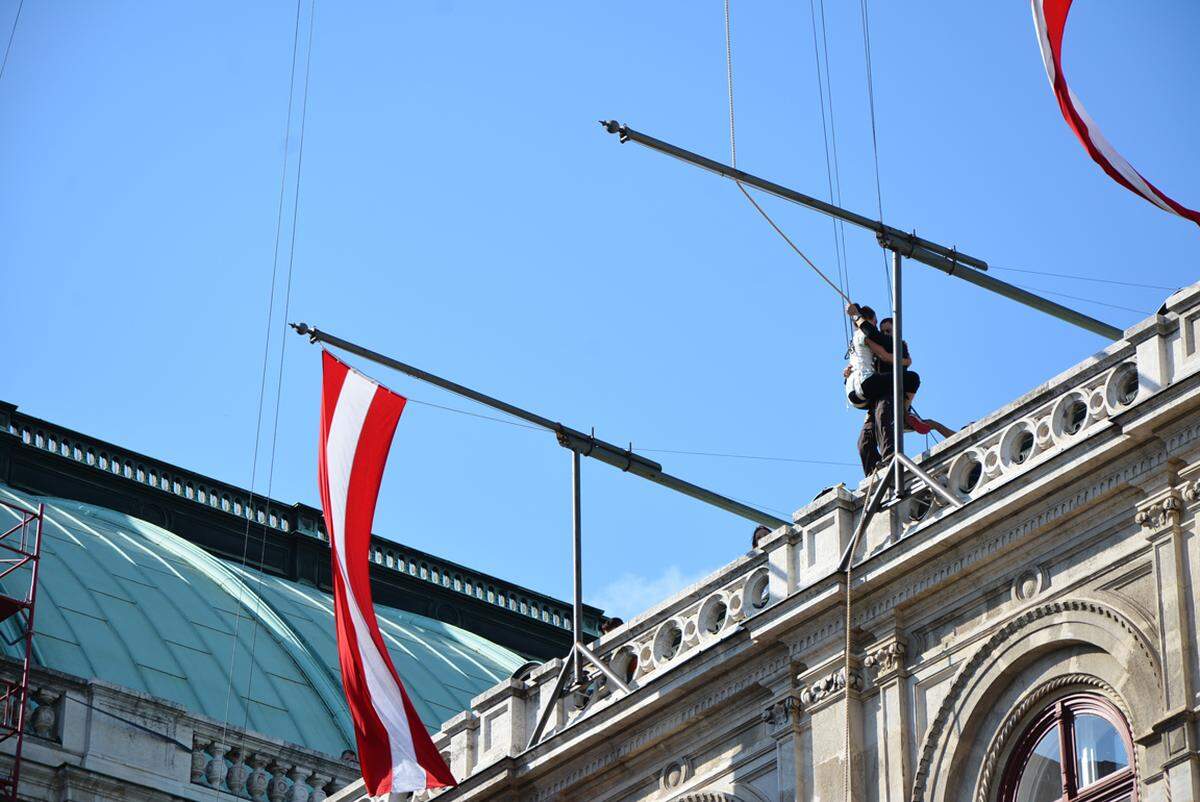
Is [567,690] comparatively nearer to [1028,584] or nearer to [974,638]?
[974,638]

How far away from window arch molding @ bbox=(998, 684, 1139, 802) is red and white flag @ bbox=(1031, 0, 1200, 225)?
4806mm

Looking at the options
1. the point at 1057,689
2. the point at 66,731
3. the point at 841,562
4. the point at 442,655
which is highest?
the point at 442,655

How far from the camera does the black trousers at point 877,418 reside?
1332 inches

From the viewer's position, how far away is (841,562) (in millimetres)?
32250

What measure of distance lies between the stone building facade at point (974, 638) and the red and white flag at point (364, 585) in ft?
6.01

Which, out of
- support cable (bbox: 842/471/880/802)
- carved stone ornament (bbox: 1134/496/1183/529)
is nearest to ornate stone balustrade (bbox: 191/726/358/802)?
support cable (bbox: 842/471/880/802)

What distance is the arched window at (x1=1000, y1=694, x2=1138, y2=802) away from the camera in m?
29.1

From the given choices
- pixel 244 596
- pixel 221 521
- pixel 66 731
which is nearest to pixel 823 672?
pixel 66 731

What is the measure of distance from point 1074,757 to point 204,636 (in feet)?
73.9

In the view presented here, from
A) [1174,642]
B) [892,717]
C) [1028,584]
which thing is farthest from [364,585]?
[1174,642]

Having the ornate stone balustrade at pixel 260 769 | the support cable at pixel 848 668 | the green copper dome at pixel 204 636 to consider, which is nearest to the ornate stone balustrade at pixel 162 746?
the ornate stone balustrade at pixel 260 769

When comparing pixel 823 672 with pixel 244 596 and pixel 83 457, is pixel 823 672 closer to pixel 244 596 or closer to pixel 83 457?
pixel 244 596

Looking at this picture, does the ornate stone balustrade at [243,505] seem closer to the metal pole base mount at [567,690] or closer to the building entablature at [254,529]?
the building entablature at [254,529]

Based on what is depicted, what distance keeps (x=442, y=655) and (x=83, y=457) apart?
7.17 m
